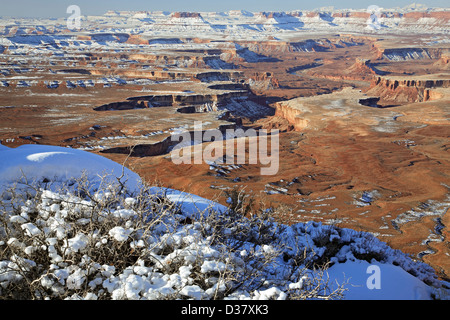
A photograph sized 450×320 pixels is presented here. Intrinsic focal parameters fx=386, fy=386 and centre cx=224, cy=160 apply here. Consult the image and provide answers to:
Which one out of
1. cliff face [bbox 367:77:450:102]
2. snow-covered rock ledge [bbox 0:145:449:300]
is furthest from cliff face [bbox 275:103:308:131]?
snow-covered rock ledge [bbox 0:145:449:300]

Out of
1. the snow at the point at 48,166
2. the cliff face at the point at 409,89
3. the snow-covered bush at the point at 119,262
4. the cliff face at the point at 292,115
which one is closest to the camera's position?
the snow-covered bush at the point at 119,262

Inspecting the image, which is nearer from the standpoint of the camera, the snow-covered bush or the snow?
the snow-covered bush

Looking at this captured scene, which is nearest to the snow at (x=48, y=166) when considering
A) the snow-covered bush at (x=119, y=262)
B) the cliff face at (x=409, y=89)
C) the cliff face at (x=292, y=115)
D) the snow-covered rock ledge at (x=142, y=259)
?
the snow-covered rock ledge at (x=142, y=259)

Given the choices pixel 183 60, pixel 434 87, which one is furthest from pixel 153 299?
pixel 183 60

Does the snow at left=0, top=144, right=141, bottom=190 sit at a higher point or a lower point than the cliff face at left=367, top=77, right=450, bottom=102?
higher

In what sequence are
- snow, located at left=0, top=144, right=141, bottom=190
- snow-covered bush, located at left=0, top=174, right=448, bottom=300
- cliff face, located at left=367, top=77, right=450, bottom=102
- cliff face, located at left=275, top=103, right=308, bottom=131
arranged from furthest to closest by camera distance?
cliff face, located at left=367, top=77, right=450, bottom=102
cliff face, located at left=275, top=103, right=308, bottom=131
snow, located at left=0, top=144, right=141, bottom=190
snow-covered bush, located at left=0, top=174, right=448, bottom=300

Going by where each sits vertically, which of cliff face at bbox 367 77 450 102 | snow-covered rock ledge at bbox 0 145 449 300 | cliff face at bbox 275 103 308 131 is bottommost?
cliff face at bbox 275 103 308 131

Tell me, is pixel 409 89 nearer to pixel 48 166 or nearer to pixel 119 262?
pixel 48 166

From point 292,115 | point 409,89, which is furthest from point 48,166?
point 409,89

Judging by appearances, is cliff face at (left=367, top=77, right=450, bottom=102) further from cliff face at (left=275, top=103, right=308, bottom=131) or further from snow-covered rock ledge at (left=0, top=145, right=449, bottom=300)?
snow-covered rock ledge at (left=0, top=145, right=449, bottom=300)

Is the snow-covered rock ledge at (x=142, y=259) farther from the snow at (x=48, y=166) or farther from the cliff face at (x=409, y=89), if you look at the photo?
the cliff face at (x=409, y=89)
